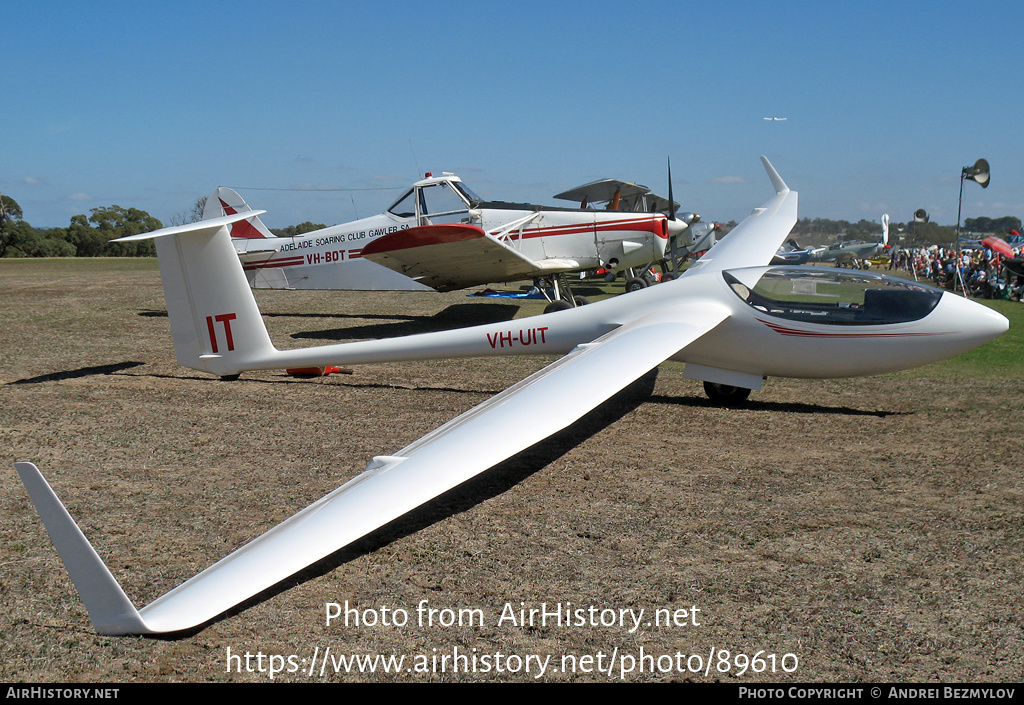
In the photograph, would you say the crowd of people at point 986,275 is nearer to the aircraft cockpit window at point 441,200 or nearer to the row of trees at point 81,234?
the aircraft cockpit window at point 441,200

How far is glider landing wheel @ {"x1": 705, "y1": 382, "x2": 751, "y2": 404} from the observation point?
738cm

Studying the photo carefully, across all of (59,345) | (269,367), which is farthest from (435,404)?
(59,345)

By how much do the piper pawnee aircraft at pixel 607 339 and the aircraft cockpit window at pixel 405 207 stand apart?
24.0 ft

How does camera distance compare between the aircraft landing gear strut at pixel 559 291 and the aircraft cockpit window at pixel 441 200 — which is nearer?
the aircraft cockpit window at pixel 441 200

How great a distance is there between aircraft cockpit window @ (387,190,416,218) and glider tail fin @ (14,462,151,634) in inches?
498

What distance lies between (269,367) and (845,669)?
6.54m

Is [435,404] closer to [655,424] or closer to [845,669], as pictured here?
[655,424]

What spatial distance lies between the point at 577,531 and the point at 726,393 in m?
3.72

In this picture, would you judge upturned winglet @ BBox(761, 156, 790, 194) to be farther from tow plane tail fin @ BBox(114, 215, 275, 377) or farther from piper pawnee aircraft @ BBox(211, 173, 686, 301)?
tow plane tail fin @ BBox(114, 215, 275, 377)

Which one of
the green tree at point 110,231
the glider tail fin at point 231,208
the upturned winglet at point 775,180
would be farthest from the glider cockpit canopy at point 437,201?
the green tree at point 110,231

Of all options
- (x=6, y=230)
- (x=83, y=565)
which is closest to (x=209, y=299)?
(x=83, y=565)

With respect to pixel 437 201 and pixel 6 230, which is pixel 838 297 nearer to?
pixel 437 201

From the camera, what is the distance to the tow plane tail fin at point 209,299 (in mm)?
7219

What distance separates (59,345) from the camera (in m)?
10.9
